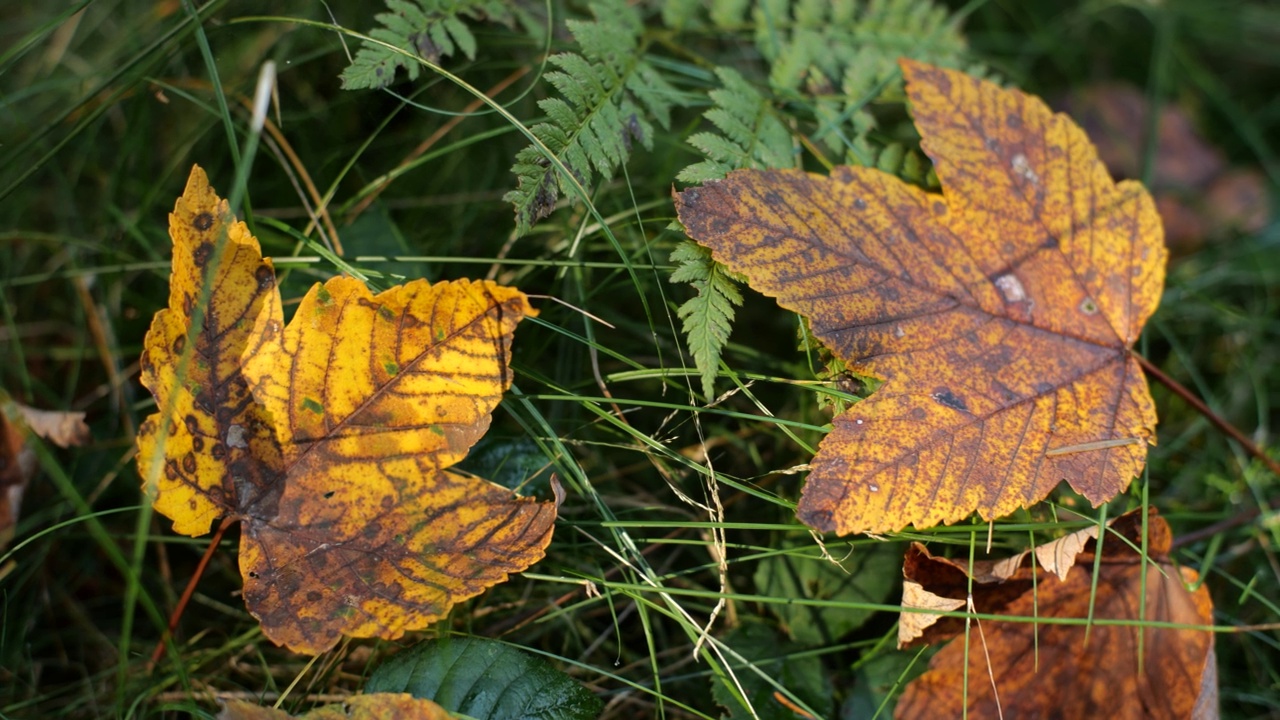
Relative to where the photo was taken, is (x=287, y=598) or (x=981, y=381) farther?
(x=981, y=381)

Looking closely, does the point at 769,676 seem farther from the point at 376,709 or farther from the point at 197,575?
the point at 197,575

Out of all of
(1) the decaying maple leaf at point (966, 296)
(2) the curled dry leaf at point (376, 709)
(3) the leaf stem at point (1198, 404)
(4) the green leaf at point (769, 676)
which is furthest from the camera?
(3) the leaf stem at point (1198, 404)

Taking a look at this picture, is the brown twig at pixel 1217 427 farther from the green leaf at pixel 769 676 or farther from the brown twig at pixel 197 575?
the brown twig at pixel 197 575

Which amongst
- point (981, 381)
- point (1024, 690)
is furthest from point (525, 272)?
point (1024, 690)

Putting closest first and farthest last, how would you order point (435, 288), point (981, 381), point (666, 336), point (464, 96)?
point (435, 288), point (981, 381), point (666, 336), point (464, 96)

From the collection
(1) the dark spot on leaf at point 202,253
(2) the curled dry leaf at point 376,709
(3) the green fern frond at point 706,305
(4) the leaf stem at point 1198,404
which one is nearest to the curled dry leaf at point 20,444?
(1) the dark spot on leaf at point 202,253

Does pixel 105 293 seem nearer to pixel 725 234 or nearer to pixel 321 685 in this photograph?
pixel 321 685
